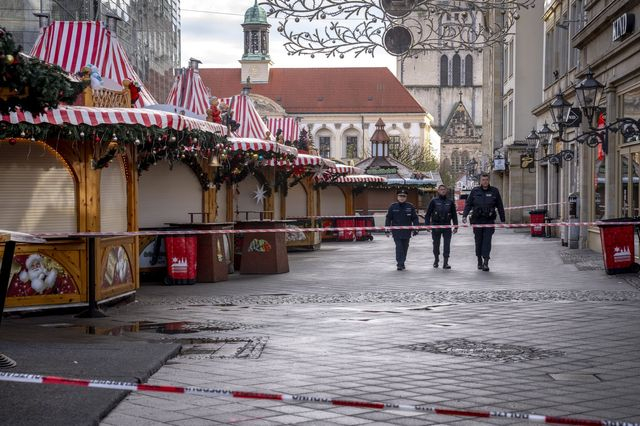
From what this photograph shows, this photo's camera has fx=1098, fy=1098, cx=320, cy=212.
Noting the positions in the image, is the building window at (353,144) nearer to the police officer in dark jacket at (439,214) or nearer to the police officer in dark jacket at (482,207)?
the police officer in dark jacket at (439,214)

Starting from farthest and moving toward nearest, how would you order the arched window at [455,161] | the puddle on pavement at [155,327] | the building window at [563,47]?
the arched window at [455,161] → the building window at [563,47] → the puddle on pavement at [155,327]

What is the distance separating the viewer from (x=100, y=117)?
43.4 ft

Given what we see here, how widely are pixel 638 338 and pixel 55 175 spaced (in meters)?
7.37

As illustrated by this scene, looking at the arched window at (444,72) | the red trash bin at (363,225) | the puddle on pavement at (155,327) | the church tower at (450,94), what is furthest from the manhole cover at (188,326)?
the arched window at (444,72)

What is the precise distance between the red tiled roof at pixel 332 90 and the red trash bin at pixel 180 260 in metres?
99.8

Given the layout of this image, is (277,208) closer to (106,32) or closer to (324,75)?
(106,32)

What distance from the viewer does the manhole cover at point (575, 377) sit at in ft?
26.7

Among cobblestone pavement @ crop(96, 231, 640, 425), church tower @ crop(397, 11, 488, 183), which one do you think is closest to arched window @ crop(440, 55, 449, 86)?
→ church tower @ crop(397, 11, 488, 183)

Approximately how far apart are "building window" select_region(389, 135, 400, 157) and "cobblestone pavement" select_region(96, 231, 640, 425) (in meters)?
81.0

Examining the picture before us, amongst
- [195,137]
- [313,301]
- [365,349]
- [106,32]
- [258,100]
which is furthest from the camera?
[258,100]

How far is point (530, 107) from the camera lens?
159 ft

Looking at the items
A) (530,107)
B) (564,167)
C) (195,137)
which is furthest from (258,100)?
(195,137)

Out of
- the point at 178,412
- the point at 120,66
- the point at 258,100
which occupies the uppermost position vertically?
the point at 258,100

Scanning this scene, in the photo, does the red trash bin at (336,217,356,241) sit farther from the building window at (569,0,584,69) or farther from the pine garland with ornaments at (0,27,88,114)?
the pine garland with ornaments at (0,27,88,114)
